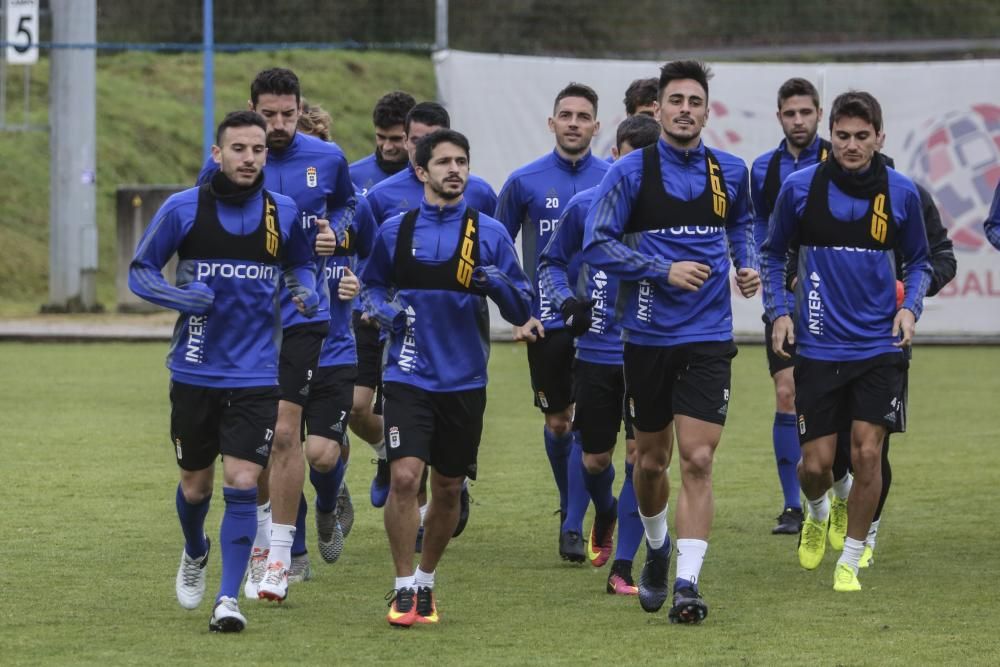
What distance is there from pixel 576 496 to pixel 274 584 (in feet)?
6.94

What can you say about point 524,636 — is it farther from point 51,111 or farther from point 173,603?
point 51,111

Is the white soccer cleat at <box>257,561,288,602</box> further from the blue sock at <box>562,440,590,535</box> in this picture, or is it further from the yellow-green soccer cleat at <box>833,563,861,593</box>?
the yellow-green soccer cleat at <box>833,563,861,593</box>

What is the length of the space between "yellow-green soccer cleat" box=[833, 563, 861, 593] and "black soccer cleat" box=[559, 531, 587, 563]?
144 cm

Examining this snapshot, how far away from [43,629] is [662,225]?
3.05 meters

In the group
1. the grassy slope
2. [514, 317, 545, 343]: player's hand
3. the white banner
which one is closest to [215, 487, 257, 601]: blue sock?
[514, 317, 545, 343]: player's hand

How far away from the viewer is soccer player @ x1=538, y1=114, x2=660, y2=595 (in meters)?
8.88

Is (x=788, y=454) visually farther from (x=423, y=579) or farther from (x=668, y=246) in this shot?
(x=423, y=579)

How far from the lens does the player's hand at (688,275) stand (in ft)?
25.3

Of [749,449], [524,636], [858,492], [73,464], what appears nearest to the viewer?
[524,636]

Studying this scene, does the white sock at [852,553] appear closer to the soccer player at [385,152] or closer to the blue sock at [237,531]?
the blue sock at [237,531]

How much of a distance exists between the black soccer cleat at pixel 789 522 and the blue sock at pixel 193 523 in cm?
376

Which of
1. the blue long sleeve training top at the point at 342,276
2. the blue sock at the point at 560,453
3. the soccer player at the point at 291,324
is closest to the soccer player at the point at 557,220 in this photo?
the blue sock at the point at 560,453

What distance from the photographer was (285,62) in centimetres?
3597

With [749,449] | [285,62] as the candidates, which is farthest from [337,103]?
[749,449]
